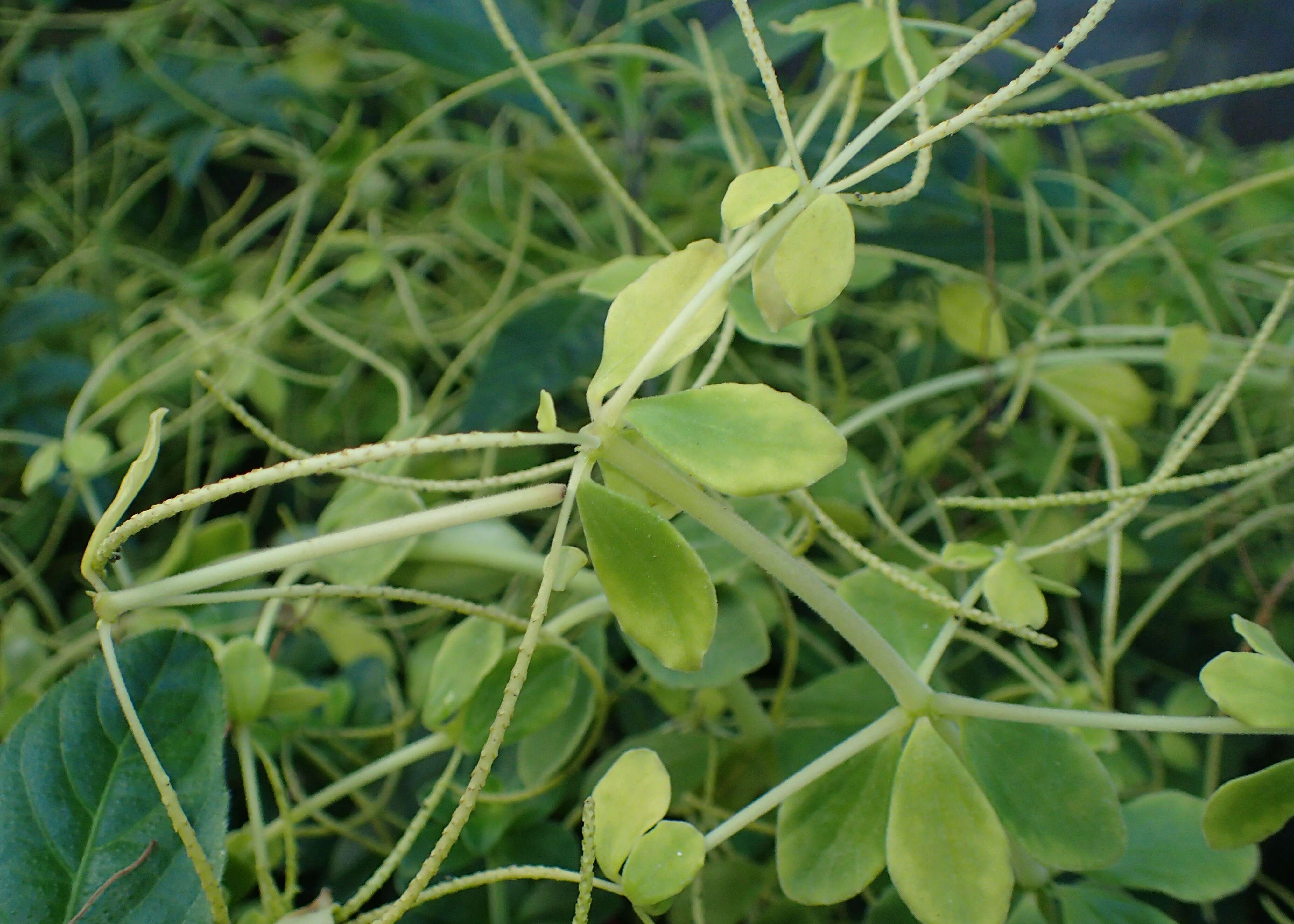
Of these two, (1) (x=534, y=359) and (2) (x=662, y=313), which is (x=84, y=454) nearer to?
(1) (x=534, y=359)

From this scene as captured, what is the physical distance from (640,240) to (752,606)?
1.03 feet

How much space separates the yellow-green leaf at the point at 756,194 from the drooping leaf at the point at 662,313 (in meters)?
0.01

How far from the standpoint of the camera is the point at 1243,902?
1.41 feet

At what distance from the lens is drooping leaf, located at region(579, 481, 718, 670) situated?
0.70ft

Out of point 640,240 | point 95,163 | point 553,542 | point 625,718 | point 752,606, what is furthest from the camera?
point 95,163

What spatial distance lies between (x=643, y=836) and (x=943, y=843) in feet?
0.27

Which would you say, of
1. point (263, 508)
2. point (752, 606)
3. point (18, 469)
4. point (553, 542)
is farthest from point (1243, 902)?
point (18, 469)

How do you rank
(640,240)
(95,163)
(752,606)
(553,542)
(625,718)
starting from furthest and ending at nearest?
1. (95,163)
2. (640,240)
3. (625,718)
4. (752,606)
5. (553,542)

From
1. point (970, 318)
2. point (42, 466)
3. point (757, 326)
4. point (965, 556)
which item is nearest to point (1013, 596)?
point (965, 556)

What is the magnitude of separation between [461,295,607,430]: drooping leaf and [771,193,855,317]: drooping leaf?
27 centimetres

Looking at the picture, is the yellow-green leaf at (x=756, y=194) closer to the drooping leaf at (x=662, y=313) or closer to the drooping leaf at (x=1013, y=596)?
the drooping leaf at (x=662, y=313)

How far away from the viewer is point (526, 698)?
1.05 ft

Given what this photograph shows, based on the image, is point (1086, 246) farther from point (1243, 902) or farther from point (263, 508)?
point (263, 508)

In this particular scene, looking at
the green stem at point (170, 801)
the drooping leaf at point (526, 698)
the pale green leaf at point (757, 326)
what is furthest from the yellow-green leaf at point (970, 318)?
the green stem at point (170, 801)
